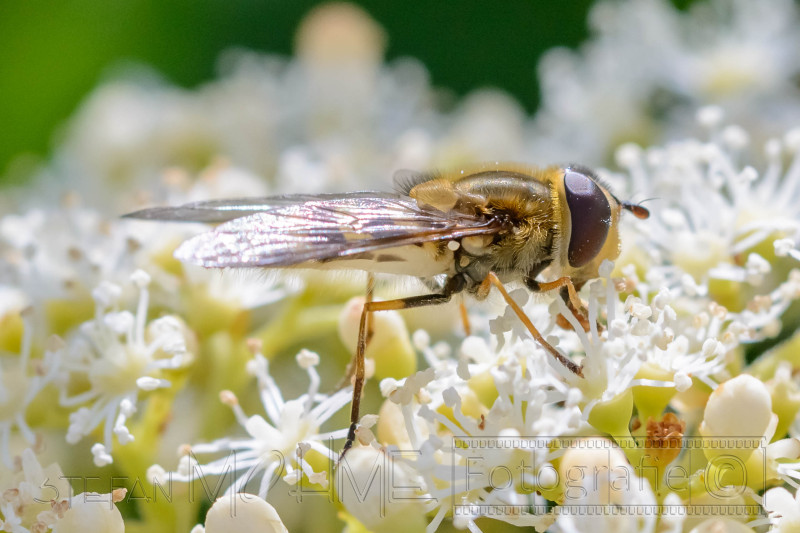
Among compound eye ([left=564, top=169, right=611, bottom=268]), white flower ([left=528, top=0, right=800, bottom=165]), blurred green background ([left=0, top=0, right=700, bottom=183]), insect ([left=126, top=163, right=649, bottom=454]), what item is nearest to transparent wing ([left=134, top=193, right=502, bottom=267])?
insect ([left=126, top=163, right=649, bottom=454])

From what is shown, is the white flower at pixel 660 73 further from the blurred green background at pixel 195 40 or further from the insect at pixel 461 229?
the insect at pixel 461 229

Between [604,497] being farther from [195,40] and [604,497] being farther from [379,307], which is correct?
[195,40]

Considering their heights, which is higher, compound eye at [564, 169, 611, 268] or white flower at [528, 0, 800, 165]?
white flower at [528, 0, 800, 165]

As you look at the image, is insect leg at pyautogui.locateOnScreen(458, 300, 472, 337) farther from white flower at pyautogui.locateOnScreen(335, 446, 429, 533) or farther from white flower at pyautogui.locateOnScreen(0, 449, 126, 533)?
white flower at pyautogui.locateOnScreen(0, 449, 126, 533)

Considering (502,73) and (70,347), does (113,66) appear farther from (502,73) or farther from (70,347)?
(70,347)

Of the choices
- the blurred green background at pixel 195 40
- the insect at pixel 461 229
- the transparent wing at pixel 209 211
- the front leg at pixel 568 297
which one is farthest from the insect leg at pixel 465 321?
the blurred green background at pixel 195 40

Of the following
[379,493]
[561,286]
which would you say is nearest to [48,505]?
[379,493]
